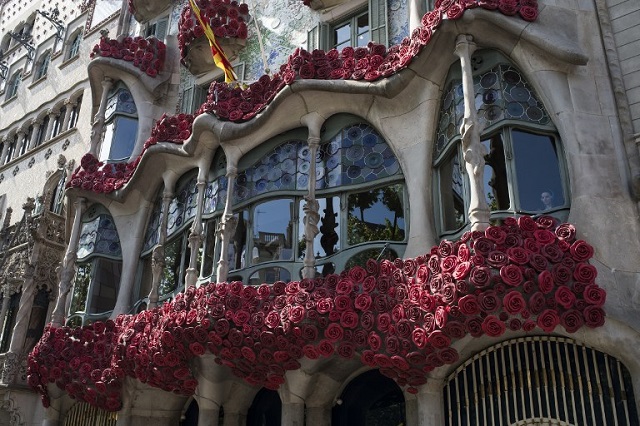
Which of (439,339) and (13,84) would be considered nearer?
(439,339)

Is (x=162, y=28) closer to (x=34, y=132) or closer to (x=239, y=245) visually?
(x=34, y=132)

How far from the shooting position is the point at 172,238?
13031mm

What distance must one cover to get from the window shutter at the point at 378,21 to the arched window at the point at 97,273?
7876mm

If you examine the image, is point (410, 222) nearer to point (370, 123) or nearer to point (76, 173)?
point (370, 123)

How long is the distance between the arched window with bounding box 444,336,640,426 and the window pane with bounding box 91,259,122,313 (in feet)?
28.9

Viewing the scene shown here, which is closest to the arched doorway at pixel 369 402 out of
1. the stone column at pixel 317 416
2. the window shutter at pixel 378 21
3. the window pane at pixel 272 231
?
the stone column at pixel 317 416

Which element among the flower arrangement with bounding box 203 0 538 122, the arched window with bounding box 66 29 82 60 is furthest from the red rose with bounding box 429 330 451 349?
the arched window with bounding box 66 29 82 60

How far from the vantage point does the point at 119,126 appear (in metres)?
15.8

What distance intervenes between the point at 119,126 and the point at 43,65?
11.0m

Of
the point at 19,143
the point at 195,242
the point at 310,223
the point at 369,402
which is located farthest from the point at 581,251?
the point at 19,143

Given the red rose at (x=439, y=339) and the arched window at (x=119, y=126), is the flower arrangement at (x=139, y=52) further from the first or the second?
the red rose at (x=439, y=339)

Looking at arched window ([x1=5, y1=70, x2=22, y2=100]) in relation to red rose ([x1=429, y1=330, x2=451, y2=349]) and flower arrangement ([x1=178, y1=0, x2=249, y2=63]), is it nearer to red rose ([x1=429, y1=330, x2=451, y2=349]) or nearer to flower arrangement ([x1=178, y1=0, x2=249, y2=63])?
flower arrangement ([x1=178, y1=0, x2=249, y2=63])

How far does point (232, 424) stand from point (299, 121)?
599 cm

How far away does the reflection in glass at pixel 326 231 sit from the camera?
33.8 feet
